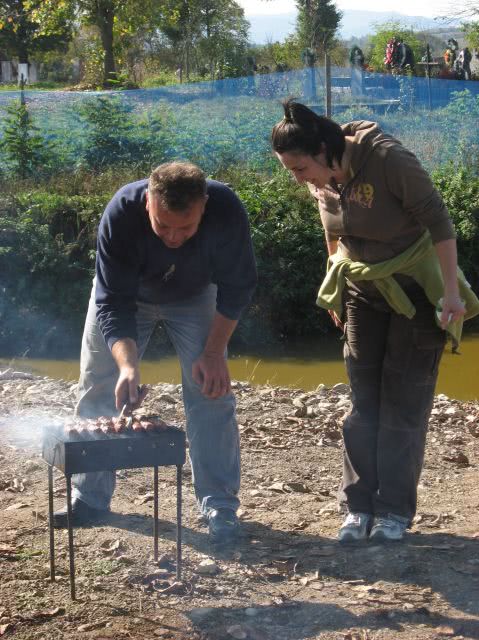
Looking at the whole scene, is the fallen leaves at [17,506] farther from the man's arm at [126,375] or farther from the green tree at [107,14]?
the green tree at [107,14]

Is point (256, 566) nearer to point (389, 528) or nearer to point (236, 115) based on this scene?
point (389, 528)

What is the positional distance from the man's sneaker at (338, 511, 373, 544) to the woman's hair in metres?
1.67

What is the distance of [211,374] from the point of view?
14.2ft

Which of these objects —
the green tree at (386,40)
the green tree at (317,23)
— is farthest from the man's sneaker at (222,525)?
the green tree at (317,23)

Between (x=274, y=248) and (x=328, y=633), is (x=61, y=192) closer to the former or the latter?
(x=274, y=248)

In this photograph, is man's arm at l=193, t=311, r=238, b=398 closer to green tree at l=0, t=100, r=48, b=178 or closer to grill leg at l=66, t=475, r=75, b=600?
grill leg at l=66, t=475, r=75, b=600

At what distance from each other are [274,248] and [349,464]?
28.5 feet

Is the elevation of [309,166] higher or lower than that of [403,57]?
lower

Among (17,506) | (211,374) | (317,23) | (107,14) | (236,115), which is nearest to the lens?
(211,374)

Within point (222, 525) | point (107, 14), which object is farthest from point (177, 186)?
point (107, 14)

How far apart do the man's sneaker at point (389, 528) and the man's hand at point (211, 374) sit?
0.95m

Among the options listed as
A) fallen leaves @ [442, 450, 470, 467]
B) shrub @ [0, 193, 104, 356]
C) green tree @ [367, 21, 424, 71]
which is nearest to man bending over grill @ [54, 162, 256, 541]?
fallen leaves @ [442, 450, 470, 467]

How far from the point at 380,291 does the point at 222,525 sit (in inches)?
52.4

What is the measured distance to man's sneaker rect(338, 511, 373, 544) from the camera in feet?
14.5
